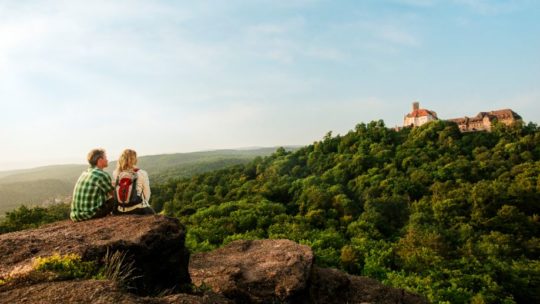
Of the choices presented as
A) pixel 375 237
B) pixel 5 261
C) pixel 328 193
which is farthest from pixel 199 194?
pixel 5 261

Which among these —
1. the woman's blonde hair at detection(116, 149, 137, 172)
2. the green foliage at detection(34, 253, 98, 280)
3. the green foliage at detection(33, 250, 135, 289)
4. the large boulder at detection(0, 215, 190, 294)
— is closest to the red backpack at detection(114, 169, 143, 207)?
the woman's blonde hair at detection(116, 149, 137, 172)

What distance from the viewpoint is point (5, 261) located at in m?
7.46

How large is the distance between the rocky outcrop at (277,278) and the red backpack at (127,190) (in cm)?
283

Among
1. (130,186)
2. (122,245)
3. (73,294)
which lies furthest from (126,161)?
(73,294)

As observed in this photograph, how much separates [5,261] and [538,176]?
7998cm

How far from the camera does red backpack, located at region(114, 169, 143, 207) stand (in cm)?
978

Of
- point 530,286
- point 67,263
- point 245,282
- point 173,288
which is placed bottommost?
point 530,286

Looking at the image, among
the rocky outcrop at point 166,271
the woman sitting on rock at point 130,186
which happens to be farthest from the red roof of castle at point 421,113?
the woman sitting on rock at point 130,186

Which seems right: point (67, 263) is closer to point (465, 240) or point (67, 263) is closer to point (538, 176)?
point (465, 240)

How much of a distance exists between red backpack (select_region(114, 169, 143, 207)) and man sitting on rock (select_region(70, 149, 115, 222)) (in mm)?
239

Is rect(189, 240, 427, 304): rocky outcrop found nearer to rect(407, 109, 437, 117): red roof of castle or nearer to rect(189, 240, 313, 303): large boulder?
rect(189, 240, 313, 303): large boulder

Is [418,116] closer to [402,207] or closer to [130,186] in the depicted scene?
[402,207]

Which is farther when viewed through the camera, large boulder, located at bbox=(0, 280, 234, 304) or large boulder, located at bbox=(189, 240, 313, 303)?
large boulder, located at bbox=(189, 240, 313, 303)

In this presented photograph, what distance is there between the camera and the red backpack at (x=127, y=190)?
32.1 ft
